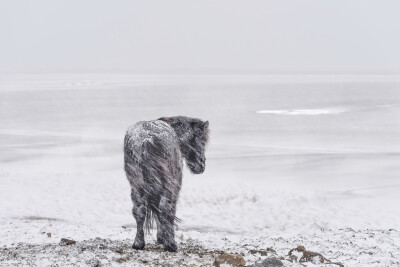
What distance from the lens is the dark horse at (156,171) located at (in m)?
7.23

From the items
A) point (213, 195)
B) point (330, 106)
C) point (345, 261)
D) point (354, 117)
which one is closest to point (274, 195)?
point (213, 195)

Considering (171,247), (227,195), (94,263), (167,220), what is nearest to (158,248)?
(171,247)

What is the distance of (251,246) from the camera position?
8859mm

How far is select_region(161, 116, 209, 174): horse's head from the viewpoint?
25.8ft

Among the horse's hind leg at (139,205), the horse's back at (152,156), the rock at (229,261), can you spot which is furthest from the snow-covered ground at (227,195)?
the horse's back at (152,156)

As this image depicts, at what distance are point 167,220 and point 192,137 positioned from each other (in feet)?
4.33

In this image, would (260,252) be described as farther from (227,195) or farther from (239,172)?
(239,172)

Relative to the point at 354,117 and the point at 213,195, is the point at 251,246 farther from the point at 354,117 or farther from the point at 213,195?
the point at 354,117

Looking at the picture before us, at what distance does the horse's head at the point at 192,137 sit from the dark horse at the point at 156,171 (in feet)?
0.05

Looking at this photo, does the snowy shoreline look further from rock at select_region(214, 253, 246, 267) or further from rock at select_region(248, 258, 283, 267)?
rock at select_region(248, 258, 283, 267)

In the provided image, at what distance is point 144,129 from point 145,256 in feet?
5.96

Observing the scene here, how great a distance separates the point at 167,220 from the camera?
7.53m

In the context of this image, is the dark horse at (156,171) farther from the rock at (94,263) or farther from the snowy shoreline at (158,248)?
the rock at (94,263)

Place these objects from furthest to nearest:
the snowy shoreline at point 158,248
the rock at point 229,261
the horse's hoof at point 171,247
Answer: the horse's hoof at point 171,247
the snowy shoreline at point 158,248
the rock at point 229,261
